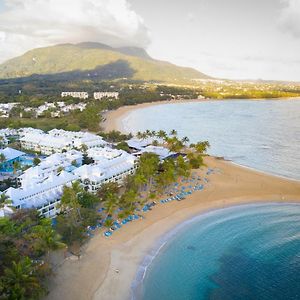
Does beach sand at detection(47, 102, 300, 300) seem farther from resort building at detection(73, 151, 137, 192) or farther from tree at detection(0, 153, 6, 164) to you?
tree at detection(0, 153, 6, 164)

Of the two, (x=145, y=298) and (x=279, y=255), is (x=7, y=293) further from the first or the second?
(x=279, y=255)

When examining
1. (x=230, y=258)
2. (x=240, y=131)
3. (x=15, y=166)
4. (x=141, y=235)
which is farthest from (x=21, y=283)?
(x=240, y=131)

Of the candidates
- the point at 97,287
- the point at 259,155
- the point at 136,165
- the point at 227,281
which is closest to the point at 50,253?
the point at 97,287

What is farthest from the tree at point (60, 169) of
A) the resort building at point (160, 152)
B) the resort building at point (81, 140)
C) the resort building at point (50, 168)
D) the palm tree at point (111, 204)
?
the resort building at point (160, 152)

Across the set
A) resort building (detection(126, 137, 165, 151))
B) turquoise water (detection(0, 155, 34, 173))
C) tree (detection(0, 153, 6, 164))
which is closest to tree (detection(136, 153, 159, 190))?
turquoise water (detection(0, 155, 34, 173))

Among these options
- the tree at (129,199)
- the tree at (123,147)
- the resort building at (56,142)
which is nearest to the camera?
the tree at (129,199)

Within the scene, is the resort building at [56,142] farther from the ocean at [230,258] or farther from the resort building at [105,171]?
the ocean at [230,258]
